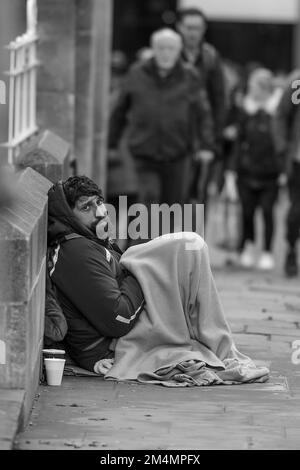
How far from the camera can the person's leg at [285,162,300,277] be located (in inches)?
507

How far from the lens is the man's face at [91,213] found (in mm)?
7359

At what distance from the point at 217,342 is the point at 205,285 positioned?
12.0 inches

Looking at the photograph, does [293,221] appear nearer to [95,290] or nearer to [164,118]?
[164,118]

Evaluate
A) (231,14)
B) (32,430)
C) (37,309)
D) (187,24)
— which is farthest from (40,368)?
(231,14)

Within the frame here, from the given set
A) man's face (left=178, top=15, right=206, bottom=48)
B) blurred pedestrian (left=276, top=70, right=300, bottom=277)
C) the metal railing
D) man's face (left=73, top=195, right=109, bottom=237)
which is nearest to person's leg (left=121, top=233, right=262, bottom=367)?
man's face (left=73, top=195, right=109, bottom=237)

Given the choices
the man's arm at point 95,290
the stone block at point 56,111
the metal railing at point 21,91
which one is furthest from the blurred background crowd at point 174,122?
the man's arm at point 95,290

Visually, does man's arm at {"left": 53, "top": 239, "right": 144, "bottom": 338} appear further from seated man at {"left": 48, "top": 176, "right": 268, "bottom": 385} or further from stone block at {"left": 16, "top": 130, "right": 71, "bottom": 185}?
stone block at {"left": 16, "top": 130, "right": 71, "bottom": 185}

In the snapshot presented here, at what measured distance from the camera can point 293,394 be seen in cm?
711

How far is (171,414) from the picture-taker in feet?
21.3

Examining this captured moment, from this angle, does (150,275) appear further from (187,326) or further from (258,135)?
(258,135)

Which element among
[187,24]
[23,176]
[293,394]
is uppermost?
[187,24]

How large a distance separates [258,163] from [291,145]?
596 mm

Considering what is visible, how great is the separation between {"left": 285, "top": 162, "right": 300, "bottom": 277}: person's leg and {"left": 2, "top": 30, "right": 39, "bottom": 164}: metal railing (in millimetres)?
2637

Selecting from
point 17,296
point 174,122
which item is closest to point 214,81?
point 174,122
